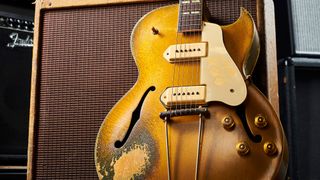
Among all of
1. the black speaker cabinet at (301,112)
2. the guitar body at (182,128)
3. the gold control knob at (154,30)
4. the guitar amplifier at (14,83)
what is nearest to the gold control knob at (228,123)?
the guitar body at (182,128)

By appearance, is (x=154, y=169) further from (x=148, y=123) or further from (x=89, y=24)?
(x=89, y=24)

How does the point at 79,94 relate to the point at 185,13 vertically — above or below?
below

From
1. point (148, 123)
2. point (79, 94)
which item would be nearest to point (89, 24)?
point (79, 94)

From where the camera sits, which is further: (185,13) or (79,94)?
(79,94)

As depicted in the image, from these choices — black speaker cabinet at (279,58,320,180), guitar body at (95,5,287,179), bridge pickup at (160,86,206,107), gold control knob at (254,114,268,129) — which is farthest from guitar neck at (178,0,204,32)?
black speaker cabinet at (279,58,320,180)

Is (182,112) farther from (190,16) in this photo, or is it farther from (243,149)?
(190,16)

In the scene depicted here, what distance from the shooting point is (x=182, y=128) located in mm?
863

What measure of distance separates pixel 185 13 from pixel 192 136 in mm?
306

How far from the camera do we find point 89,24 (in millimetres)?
1222

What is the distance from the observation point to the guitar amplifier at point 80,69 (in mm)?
1116

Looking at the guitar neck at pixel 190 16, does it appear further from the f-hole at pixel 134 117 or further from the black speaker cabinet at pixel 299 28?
the black speaker cabinet at pixel 299 28

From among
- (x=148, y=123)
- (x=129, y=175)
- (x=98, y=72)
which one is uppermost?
(x=98, y=72)

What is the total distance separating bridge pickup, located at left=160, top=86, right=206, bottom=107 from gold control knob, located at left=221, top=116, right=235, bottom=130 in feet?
0.19

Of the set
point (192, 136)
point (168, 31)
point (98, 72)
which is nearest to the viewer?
point (192, 136)
